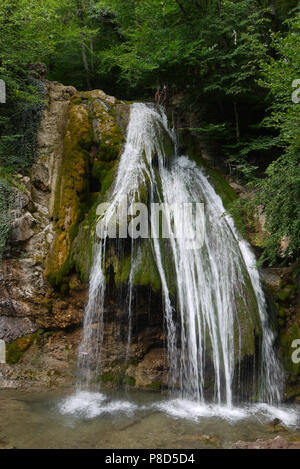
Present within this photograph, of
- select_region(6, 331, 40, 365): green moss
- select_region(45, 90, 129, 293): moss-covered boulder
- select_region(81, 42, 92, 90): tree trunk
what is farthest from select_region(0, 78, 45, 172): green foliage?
select_region(81, 42, 92, 90): tree trunk

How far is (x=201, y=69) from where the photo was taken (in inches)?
416

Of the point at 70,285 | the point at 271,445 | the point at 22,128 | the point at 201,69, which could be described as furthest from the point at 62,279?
the point at 201,69

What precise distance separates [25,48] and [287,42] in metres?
6.28

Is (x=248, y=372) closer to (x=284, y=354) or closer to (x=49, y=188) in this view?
(x=284, y=354)

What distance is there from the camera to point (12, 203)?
666 cm

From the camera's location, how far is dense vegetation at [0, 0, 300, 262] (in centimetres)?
586

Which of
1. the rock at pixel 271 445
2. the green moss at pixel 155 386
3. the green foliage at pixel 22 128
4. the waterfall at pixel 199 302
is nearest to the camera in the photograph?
the rock at pixel 271 445

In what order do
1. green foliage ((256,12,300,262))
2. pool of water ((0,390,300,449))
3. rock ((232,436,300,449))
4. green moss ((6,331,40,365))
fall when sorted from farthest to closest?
green moss ((6,331,40,365)) → green foliage ((256,12,300,262)) → pool of water ((0,390,300,449)) → rock ((232,436,300,449))

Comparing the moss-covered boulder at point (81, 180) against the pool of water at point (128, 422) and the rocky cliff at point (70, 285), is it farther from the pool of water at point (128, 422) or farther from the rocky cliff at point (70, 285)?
the pool of water at point (128, 422)

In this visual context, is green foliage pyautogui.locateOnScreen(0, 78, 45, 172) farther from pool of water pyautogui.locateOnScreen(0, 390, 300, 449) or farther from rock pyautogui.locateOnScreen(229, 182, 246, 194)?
rock pyautogui.locateOnScreen(229, 182, 246, 194)

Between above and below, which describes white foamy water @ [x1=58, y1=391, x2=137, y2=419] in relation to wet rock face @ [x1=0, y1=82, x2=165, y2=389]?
below

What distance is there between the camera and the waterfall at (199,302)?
550cm

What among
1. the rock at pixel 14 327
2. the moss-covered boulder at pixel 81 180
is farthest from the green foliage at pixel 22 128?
the rock at pixel 14 327

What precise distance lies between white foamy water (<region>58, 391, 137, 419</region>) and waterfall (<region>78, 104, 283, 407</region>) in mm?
406
